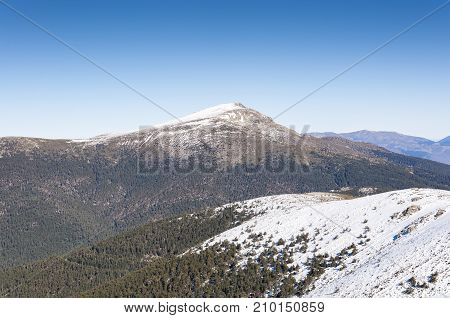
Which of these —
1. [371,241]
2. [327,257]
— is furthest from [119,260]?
[371,241]

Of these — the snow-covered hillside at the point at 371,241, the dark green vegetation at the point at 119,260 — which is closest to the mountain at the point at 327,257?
the snow-covered hillside at the point at 371,241

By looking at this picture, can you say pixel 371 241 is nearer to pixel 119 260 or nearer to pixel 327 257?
pixel 327 257

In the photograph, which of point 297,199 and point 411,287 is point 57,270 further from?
point 411,287

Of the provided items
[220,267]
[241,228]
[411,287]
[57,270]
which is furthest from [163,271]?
[57,270]

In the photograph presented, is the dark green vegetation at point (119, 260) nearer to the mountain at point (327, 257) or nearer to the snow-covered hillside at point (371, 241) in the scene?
the mountain at point (327, 257)

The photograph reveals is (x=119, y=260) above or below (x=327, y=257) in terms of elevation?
below

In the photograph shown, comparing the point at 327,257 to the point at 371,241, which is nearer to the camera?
the point at 327,257

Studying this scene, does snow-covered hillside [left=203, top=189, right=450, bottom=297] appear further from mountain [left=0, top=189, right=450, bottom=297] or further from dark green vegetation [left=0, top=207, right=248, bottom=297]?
dark green vegetation [left=0, top=207, right=248, bottom=297]
